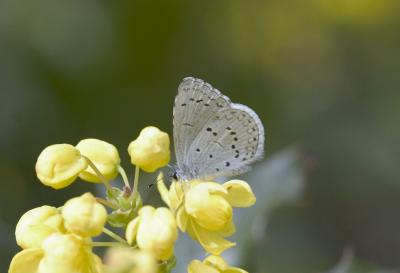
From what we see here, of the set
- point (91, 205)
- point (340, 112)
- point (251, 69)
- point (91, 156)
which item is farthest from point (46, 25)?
point (91, 205)

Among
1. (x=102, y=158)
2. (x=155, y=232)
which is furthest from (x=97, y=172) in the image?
(x=155, y=232)

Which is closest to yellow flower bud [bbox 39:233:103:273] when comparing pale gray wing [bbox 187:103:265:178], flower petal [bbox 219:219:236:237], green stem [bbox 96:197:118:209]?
green stem [bbox 96:197:118:209]

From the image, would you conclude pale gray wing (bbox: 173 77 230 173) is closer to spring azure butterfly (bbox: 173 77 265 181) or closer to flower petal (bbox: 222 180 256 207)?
spring azure butterfly (bbox: 173 77 265 181)

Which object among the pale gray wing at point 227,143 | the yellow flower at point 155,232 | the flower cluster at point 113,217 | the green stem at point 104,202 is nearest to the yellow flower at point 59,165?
the flower cluster at point 113,217

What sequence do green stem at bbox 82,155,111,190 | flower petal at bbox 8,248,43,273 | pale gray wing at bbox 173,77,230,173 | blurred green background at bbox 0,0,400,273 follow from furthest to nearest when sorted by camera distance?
blurred green background at bbox 0,0,400,273 → pale gray wing at bbox 173,77,230,173 → green stem at bbox 82,155,111,190 → flower petal at bbox 8,248,43,273

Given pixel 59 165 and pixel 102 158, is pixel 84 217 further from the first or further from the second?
pixel 102 158

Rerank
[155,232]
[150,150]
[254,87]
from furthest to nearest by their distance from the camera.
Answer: [254,87]
[150,150]
[155,232]

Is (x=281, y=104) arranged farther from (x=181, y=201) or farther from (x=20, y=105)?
(x=181, y=201)
